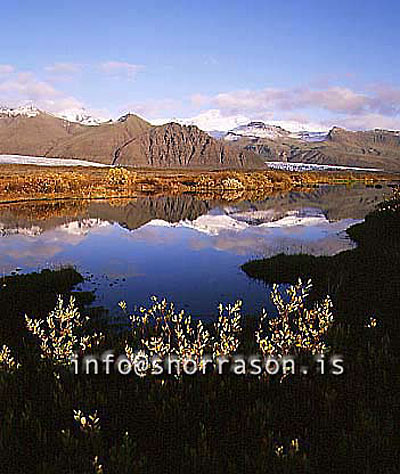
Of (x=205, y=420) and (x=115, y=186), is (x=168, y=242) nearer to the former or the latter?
(x=205, y=420)

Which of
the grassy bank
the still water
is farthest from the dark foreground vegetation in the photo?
the grassy bank

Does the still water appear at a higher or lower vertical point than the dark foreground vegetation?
lower

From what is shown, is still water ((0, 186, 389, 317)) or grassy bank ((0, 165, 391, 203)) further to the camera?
grassy bank ((0, 165, 391, 203))

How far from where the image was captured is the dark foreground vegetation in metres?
5.91

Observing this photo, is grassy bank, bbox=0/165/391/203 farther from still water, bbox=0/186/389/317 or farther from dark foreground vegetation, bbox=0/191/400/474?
dark foreground vegetation, bbox=0/191/400/474

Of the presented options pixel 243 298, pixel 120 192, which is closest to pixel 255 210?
pixel 120 192

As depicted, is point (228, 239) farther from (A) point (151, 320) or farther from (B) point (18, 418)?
(B) point (18, 418)

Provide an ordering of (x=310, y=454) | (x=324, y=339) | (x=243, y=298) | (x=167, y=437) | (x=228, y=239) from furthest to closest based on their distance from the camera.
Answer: (x=228, y=239) → (x=243, y=298) → (x=324, y=339) → (x=167, y=437) → (x=310, y=454)

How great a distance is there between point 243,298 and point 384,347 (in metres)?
14.0

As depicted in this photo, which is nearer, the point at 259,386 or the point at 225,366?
the point at 259,386

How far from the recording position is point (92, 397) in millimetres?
7719

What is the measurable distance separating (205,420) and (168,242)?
35192 mm

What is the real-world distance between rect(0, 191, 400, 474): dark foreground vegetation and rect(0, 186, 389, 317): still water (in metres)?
12.0

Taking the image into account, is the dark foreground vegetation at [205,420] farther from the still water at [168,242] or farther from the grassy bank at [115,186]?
the grassy bank at [115,186]
